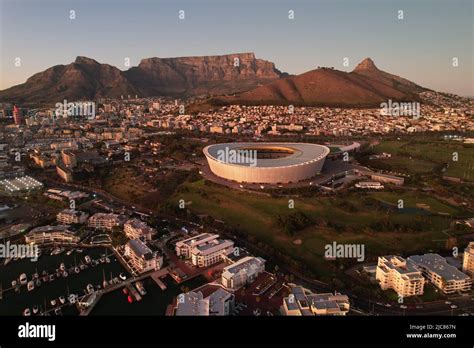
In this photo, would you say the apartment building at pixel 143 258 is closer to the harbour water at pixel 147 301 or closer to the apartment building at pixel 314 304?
the harbour water at pixel 147 301

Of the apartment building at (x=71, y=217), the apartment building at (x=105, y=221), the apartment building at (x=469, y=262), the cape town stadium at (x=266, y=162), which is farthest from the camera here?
Result: the cape town stadium at (x=266, y=162)

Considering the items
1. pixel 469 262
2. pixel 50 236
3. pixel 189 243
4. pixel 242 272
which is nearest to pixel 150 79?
pixel 50 236

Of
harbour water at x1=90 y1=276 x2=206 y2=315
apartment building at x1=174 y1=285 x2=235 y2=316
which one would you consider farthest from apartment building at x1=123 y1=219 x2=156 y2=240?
apartment building at x1=174 y1=285 x2=235 y2=316

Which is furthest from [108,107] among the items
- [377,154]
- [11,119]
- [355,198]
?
[355,198]

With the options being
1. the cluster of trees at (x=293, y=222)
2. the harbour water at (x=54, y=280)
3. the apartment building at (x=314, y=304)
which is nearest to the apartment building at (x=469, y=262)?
the apartment building at (x=314, y=304)

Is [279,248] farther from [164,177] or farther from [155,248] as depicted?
[164,177]
